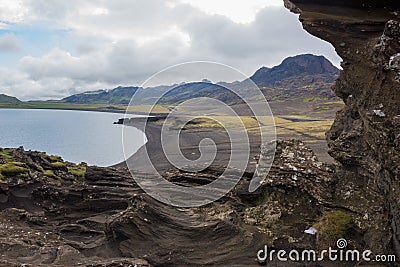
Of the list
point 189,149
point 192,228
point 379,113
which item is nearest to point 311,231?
point 192,228

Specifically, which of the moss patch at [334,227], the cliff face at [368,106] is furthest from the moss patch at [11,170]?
the cliff face at [368,106]

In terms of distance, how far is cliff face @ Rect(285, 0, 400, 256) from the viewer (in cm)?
1382

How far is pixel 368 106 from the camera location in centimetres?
1567

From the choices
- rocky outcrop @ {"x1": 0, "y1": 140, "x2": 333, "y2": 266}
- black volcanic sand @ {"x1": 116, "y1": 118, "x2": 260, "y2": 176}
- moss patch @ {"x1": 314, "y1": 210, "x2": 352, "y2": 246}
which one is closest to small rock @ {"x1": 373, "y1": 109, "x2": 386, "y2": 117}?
moss patch @ {"x1": 314, "y1": 210, "x2": 352, "y2": 246}

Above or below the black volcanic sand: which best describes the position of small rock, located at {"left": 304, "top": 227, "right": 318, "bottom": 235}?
above

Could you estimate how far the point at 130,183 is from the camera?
34500 millimetres

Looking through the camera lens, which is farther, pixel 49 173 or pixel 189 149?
pixel 189 149

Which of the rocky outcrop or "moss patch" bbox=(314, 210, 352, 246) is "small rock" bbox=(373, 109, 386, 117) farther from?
the rocky outcrop

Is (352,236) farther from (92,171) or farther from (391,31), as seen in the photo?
(92,171)

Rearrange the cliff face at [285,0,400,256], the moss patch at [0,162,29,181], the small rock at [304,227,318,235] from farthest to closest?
1. the moss patch at [0,162,29,181]
2. the small rock at [304,227,318,235]
3. the cliff face at [285,0,400,256]

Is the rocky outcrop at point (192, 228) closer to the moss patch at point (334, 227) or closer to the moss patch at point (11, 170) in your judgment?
the moss patch at point (334, 227)

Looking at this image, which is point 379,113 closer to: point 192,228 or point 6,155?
point 192,228

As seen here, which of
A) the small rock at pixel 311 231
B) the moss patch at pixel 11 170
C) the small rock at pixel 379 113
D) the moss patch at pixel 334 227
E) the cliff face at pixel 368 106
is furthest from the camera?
the moss patch at pixel 11 170

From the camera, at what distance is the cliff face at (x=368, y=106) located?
1382 cm
